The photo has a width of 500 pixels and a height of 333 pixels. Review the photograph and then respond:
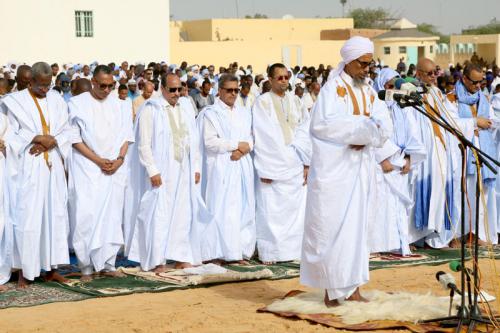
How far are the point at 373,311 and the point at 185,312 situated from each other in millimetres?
1504

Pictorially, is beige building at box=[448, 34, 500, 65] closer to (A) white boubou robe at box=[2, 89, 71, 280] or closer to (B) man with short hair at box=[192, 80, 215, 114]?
(B) man with short hair at box=[192, 80, 215, 114]

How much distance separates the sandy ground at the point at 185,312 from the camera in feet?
24.2

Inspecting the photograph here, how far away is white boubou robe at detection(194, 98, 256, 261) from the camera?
10.5 m

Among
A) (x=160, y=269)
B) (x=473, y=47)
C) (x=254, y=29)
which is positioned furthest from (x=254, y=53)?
(x=160, y=269)

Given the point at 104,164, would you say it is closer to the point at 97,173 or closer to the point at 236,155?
the point at 97,173

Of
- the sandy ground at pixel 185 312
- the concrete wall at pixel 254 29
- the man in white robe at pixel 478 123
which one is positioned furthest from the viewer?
the concrete wall at pixel 254 29

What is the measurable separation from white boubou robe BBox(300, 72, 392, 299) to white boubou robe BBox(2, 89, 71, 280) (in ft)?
9.05

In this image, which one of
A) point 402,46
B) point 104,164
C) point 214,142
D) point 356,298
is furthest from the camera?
point 402,46

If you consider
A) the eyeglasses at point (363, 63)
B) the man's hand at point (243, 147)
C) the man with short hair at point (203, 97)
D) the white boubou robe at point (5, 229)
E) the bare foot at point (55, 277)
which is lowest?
the bare foot at point (55, 277)

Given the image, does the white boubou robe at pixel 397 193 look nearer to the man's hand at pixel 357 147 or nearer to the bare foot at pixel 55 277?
the man's hand at pixel 357 147

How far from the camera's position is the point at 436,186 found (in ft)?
37.5

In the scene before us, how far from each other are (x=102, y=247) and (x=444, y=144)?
170 inches

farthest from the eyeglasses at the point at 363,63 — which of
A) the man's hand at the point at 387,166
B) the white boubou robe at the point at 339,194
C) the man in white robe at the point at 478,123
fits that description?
the man in white robe at the point at 478,123

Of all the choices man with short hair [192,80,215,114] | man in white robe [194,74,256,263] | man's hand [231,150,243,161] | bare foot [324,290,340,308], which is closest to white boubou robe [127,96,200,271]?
man in white robe [194,74,256,263]
